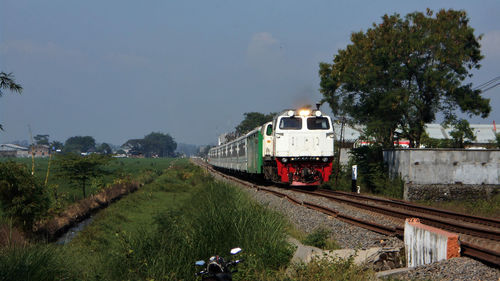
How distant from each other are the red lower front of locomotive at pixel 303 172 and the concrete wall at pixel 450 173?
3.33 metres

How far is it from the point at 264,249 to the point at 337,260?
1.11 metres

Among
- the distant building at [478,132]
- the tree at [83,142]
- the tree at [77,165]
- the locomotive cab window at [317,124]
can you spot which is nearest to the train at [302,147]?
the locomotive cab window at [317,124]

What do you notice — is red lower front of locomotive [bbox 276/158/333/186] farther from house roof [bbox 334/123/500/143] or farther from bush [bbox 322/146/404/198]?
house roof [bbox 334/123/500/143]

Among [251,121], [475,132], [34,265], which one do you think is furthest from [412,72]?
[251,121]

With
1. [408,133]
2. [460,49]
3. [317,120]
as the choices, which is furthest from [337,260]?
[408,133]

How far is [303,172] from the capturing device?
19.4 metres

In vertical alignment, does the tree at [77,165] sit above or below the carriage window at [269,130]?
below

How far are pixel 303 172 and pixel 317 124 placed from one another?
6.76 feet

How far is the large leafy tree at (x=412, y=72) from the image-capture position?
23.5 meters

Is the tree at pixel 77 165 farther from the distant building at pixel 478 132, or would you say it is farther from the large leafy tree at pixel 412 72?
the distant building at pixel 478 132

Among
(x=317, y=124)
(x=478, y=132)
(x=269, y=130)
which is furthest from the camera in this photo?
(x=478, y=132)

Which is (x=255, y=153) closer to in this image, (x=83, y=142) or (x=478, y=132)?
(x=478, y=132)

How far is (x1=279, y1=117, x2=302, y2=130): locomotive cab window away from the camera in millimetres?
19325

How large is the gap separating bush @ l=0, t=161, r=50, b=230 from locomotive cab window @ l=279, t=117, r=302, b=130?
9.45 meters
